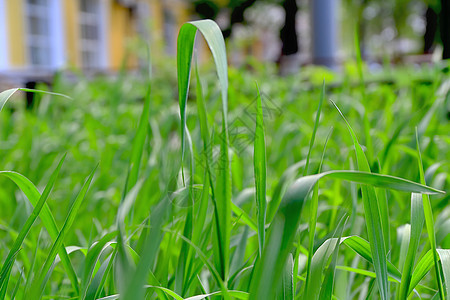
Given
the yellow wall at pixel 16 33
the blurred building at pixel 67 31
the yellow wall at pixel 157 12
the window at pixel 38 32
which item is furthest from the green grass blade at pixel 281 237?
the yellow wall at pixel 157 12

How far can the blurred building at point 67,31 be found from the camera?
848 cm

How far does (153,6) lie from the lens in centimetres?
1380

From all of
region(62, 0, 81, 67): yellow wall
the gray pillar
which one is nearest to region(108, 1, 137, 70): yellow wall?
region(62, 0, 81, 67): yellow wall

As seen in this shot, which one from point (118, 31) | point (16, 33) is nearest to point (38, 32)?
point (16, 33)

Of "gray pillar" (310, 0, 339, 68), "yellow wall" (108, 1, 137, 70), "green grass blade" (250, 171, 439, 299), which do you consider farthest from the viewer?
"yellow wall" (108, 1, 137, 70)

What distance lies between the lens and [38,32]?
9.71 m

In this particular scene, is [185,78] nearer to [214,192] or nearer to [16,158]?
[214,192]

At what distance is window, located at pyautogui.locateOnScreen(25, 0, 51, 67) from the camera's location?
9430 millimetres

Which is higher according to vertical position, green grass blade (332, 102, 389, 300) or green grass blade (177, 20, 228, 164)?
green grass blade (177, 20, 228, 164)

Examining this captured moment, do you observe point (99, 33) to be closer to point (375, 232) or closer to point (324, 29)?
point (324, 29)

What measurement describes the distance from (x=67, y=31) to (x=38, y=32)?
1.92 feet

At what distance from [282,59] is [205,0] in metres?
14.2

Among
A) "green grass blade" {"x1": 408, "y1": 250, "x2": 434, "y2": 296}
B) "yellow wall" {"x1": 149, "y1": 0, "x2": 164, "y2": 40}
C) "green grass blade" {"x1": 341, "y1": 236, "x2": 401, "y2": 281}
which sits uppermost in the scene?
"yellow wall" {"x1": 149, "y1": 0, "x2": 164, "y2": 40}

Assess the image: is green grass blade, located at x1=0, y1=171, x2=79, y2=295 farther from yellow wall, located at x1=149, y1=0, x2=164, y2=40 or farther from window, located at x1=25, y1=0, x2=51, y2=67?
yellow wall, located at x1=149, y1=0, x2=164, y2=40
